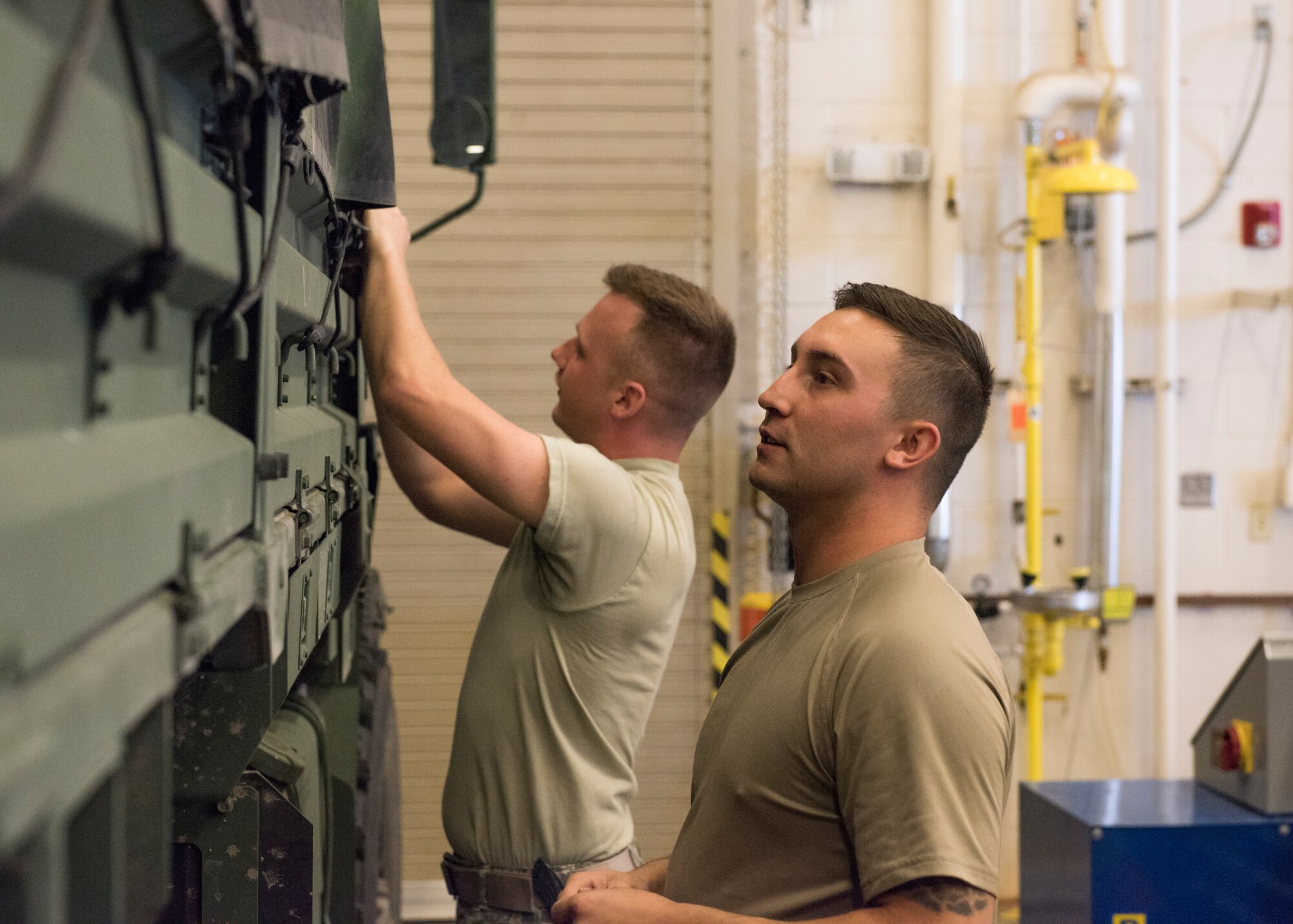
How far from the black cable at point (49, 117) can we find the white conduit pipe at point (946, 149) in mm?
4063

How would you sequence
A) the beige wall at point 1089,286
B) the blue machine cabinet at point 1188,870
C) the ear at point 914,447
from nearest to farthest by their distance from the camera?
the ear at point 914,447, the blue machine cabinet at point 1188,870, the beige wall at point 1089,286

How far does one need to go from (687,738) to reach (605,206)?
74.9 inches

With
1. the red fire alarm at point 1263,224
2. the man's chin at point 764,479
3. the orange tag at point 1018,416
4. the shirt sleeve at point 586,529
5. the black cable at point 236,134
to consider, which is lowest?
the shirt sleeve at point 586,529

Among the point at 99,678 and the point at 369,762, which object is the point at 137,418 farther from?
the point at 369,762

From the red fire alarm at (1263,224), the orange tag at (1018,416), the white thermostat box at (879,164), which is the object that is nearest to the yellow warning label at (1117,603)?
the orange tag at (1018,416)

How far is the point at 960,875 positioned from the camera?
1.25 metres

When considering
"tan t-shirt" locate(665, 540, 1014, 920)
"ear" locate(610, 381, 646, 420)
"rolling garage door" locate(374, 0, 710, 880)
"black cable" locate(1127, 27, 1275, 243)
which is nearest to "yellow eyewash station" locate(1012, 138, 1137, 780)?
"black cable" locate(1127, 27, 1275, 243)

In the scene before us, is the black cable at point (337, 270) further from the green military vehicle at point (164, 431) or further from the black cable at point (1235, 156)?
the black cable at point (1235, 156)

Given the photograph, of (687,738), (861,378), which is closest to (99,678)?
(861,378)

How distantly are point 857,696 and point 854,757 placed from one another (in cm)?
7

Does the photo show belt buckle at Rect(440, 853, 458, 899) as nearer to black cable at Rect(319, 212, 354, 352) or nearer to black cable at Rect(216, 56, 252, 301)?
black cable at Rect(319, 212, 354, 352)

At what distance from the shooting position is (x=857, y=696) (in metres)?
1.36

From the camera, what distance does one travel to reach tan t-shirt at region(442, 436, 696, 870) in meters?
2.20

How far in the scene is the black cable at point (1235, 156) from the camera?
4.62m
